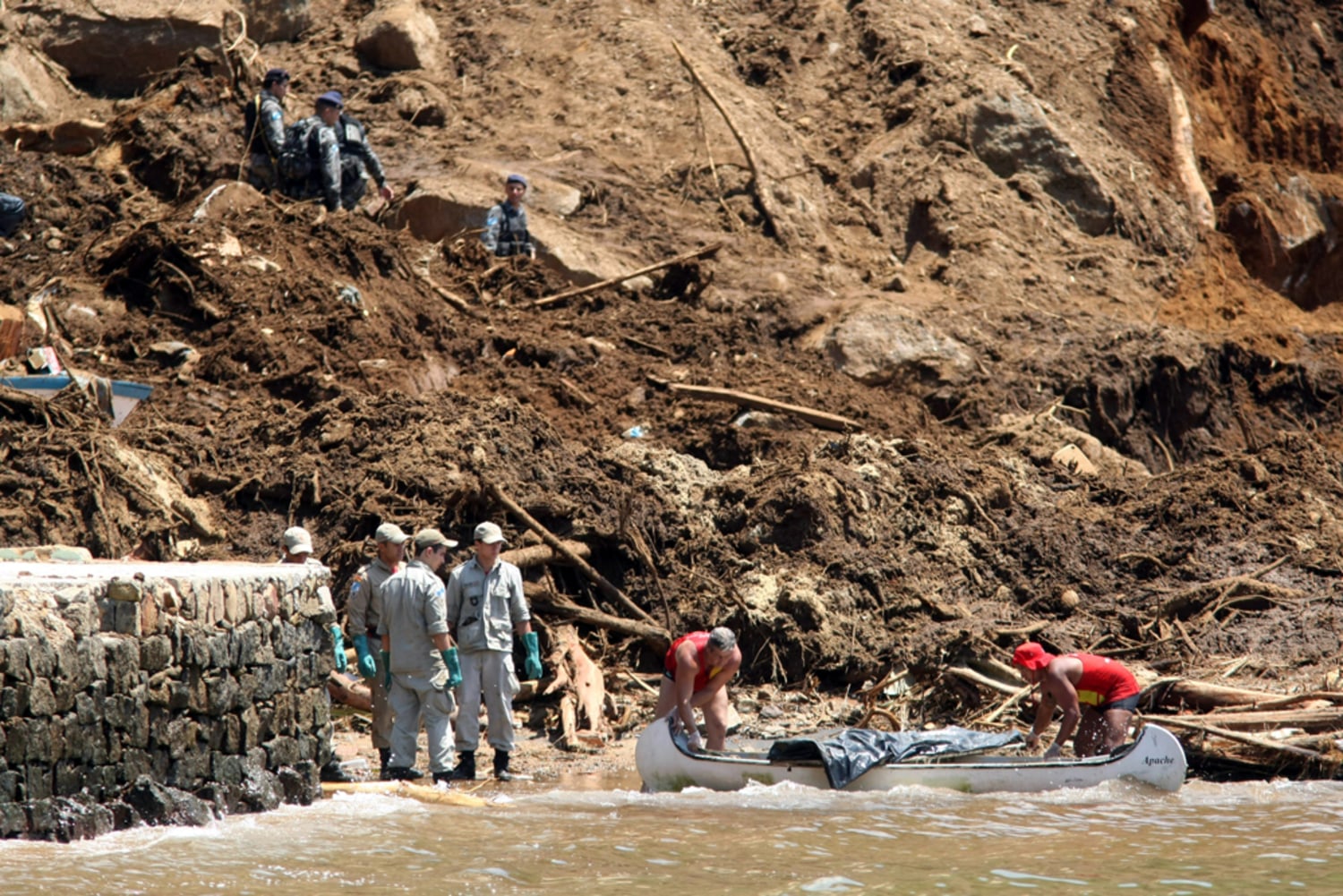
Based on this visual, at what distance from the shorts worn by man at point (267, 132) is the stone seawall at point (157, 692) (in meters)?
9.42

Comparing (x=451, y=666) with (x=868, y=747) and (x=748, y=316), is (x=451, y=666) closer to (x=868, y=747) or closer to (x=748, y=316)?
(x=868, y=747)

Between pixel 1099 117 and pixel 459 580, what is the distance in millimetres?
17083

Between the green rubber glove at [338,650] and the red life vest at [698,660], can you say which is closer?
the green rubber glove at [338,650]

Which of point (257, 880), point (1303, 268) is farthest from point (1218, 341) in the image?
point (257, 880)

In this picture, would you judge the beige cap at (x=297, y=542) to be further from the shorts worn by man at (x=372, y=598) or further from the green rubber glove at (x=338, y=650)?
the green rubber glove at (x=338, y=650)

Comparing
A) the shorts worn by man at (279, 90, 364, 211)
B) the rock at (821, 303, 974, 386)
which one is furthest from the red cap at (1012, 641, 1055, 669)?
the shorts worn by man at (279, 90, 364, 211)

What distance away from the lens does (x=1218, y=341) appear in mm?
20344

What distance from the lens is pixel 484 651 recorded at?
1006 centimetres

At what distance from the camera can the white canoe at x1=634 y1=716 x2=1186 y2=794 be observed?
9.71 metres

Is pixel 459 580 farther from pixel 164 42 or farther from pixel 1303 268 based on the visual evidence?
pixel 1303 268

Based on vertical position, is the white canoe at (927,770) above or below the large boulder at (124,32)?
below

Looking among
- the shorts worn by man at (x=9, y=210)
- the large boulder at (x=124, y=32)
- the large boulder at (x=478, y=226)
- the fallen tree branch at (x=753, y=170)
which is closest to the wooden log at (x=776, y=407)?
the large boulder at (x=478, y=226)

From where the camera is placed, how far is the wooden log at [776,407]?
51.9 ft

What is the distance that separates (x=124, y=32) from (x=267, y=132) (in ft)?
15.1
